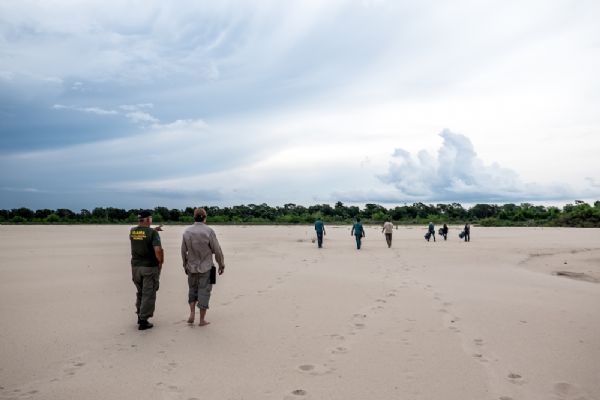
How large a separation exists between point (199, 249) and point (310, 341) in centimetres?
258

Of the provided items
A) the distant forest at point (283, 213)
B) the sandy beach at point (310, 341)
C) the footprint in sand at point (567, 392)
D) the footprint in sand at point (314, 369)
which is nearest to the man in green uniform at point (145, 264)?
the sandy beach at point (310, 341)

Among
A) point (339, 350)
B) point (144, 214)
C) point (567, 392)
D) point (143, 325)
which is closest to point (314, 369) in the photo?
point (339, 350)

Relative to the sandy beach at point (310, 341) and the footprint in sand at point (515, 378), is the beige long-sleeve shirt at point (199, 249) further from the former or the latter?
the footprint in sand at point (515, 378)

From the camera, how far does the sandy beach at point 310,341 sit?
4.82 meters

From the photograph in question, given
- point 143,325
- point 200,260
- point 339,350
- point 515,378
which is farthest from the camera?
point 200,260

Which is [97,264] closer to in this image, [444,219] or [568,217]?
[568,217]

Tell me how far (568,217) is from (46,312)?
8282 cm

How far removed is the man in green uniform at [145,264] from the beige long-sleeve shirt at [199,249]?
50 cm

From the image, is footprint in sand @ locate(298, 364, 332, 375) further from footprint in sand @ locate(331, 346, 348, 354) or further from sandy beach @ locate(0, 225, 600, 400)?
footprint in sand @ locate(331, 346, 348, 354)

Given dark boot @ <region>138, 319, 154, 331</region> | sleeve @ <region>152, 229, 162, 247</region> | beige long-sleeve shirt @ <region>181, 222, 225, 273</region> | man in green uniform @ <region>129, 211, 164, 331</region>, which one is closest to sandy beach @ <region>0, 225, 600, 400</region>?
dark boot @ <region>138, 319, 154, 331</region>

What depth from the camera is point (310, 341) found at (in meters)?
6.57

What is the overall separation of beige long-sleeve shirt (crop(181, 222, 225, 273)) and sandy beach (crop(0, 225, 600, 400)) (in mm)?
1078

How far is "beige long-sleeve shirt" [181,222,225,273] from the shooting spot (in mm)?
7566

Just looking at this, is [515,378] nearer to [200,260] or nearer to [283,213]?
[200,260]
